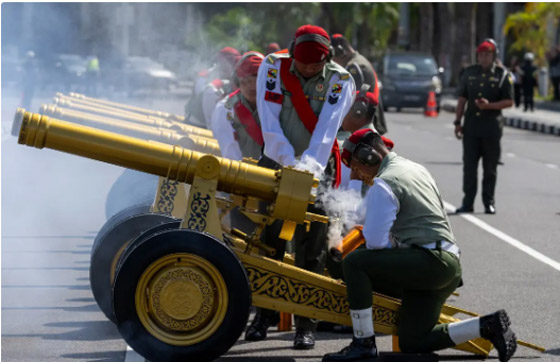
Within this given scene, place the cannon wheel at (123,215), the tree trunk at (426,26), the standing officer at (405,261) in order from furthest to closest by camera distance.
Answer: the tree trunk at (426,26) → the cannon wheel at (123,215) → the standing officer at (405,261)

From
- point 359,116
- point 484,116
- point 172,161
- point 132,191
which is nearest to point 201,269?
point 172,161

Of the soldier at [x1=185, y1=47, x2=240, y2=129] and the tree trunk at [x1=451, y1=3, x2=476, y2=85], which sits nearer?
the soldier at [x1=185, y1=47, x2=240, y2=129]

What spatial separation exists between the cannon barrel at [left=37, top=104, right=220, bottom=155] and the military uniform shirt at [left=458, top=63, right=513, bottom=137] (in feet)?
17.2

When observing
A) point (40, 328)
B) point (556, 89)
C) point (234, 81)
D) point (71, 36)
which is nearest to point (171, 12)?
point (71, 36)

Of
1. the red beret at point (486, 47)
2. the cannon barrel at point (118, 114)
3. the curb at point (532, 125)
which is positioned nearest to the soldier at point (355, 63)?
the cannon barrel at point (118, 114)

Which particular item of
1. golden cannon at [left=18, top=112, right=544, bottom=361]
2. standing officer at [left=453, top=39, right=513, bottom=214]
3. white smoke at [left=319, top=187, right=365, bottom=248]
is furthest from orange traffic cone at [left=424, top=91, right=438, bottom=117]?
golden cannon at [left=18, top=112, right=544, bottom=361]

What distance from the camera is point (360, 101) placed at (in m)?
9.04

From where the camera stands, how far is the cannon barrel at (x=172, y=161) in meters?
6.70

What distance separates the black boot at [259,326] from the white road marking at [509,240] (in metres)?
3.54

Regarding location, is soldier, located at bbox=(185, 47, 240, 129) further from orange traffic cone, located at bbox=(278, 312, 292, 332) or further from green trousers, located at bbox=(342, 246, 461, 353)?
green trousers, located at bbox=(342, 246, 461, 353)

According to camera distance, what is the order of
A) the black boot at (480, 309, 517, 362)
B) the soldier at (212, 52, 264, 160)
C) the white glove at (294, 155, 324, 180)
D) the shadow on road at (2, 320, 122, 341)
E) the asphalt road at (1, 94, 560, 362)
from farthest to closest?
the soldier at (212, 52, 264, 160) < the shadow on road at (2, 320, 122, 341) < the asphalt road at (1, 94, 560, 362) < the white glove at (294, 155, 324, 180) < the black boot at (480, 309, 517, 362)

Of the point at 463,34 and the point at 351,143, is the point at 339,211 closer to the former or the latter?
the point at 351,143

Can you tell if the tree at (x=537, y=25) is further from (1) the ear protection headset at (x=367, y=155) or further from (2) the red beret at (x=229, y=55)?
(1) the ear protection headset at (x=367, y=155)

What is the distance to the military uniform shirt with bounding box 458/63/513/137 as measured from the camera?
45.6ft
